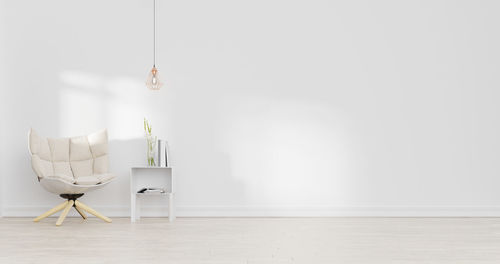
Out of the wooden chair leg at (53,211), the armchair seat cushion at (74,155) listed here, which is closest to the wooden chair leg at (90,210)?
the wooden chair leg at (53,211)

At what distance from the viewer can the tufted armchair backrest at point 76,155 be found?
4195 mm

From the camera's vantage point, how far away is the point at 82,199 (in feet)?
14.6

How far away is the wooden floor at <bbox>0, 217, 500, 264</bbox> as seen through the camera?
2.70 meters

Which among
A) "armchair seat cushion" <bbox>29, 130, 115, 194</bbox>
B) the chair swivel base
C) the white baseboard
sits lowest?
the white baseboard

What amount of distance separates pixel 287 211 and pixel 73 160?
6.70 feet

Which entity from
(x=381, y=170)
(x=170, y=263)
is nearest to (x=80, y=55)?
(x=170, y=263)

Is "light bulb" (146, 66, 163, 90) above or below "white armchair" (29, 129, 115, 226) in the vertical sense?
above

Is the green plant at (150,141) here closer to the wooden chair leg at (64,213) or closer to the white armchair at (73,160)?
the white armchair at (73,160)

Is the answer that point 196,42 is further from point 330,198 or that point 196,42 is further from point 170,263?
point 170,263

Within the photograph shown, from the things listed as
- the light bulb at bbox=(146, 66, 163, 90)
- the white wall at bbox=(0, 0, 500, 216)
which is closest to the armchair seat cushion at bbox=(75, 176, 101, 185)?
the white wall at bbox=(0, 0, 500, 216)

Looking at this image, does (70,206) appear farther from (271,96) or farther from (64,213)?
Result: (271,96)

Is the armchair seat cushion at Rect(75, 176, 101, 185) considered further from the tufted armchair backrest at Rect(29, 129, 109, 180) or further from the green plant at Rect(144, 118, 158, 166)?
the green plant at Rect(144, 118, 158, 166)

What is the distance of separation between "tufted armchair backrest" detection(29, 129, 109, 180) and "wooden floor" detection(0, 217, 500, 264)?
1.46ft

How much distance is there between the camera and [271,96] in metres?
4.49
